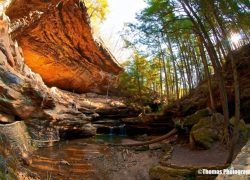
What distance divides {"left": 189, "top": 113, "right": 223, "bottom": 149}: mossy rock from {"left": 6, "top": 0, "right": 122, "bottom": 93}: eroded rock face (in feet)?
36.7

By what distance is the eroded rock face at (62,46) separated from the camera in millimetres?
15414

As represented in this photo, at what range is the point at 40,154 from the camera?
9594 millimetres

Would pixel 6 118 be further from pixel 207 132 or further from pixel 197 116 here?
pixel 197 116

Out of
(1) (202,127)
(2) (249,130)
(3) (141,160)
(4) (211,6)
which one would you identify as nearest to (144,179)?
(3) (141,160)

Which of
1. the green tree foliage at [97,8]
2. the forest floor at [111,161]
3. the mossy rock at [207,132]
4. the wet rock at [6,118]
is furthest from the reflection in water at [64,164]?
the green tree foliage at [97,8]

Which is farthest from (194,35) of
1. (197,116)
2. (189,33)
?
(189,33)

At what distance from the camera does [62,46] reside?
68.9 feet

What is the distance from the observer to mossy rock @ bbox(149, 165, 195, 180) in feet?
21.2

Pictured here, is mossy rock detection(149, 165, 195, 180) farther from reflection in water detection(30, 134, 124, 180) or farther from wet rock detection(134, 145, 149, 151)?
wet rock detection(134, 145, 149, 151)

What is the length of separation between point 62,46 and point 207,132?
1486 cm

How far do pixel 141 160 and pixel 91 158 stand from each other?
6.54 feet

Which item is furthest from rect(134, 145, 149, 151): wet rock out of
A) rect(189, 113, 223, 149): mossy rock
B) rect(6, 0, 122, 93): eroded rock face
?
rect(6, 0, 122, 93): eroded rock face

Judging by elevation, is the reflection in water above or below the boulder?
below

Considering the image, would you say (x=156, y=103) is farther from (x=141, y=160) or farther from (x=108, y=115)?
(x=141, y=160)
